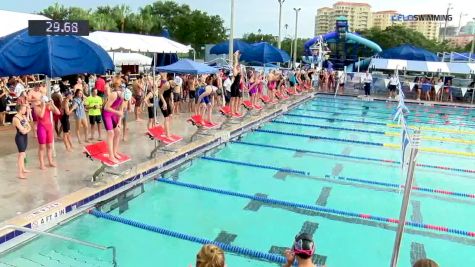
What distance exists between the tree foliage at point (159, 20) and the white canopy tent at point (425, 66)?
1124 inches

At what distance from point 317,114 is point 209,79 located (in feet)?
18.7

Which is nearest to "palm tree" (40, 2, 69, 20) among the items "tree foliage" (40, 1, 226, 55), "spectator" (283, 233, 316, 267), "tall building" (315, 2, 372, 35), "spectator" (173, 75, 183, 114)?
"tree foliage" (40, 1, 226, 55)

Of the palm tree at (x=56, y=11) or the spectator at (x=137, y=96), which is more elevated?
the palm tree at (x=56, y=11)

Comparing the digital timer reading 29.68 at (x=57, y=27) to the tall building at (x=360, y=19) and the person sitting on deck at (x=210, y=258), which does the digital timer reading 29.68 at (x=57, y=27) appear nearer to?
the person sitting on deck at (x=210, y=258)

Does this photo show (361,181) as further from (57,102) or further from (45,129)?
(57,102)

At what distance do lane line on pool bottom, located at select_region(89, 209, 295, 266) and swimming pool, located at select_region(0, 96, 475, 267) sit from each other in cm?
5

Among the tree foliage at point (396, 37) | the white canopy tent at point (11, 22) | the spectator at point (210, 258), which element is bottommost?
the spectator at point (210, 258)

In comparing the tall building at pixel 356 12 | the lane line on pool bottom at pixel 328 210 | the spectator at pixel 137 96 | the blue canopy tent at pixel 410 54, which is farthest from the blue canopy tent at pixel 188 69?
the tall building at pixel 356 12

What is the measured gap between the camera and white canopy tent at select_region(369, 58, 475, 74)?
68.4ft

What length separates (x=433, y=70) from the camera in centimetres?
2114

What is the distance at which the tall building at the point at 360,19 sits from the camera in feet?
341

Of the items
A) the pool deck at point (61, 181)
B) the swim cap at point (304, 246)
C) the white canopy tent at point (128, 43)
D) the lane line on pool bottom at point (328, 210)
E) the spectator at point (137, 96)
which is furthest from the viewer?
the white canopy tent at point (128, 43)

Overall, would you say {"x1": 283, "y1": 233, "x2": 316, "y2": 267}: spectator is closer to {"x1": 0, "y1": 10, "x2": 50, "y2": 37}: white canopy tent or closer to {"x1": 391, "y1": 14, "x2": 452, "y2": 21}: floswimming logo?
{"x1": 0, "y1": 10, "x2": 50, "y2": 37}: white canopy tent

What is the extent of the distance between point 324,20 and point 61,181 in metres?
106
